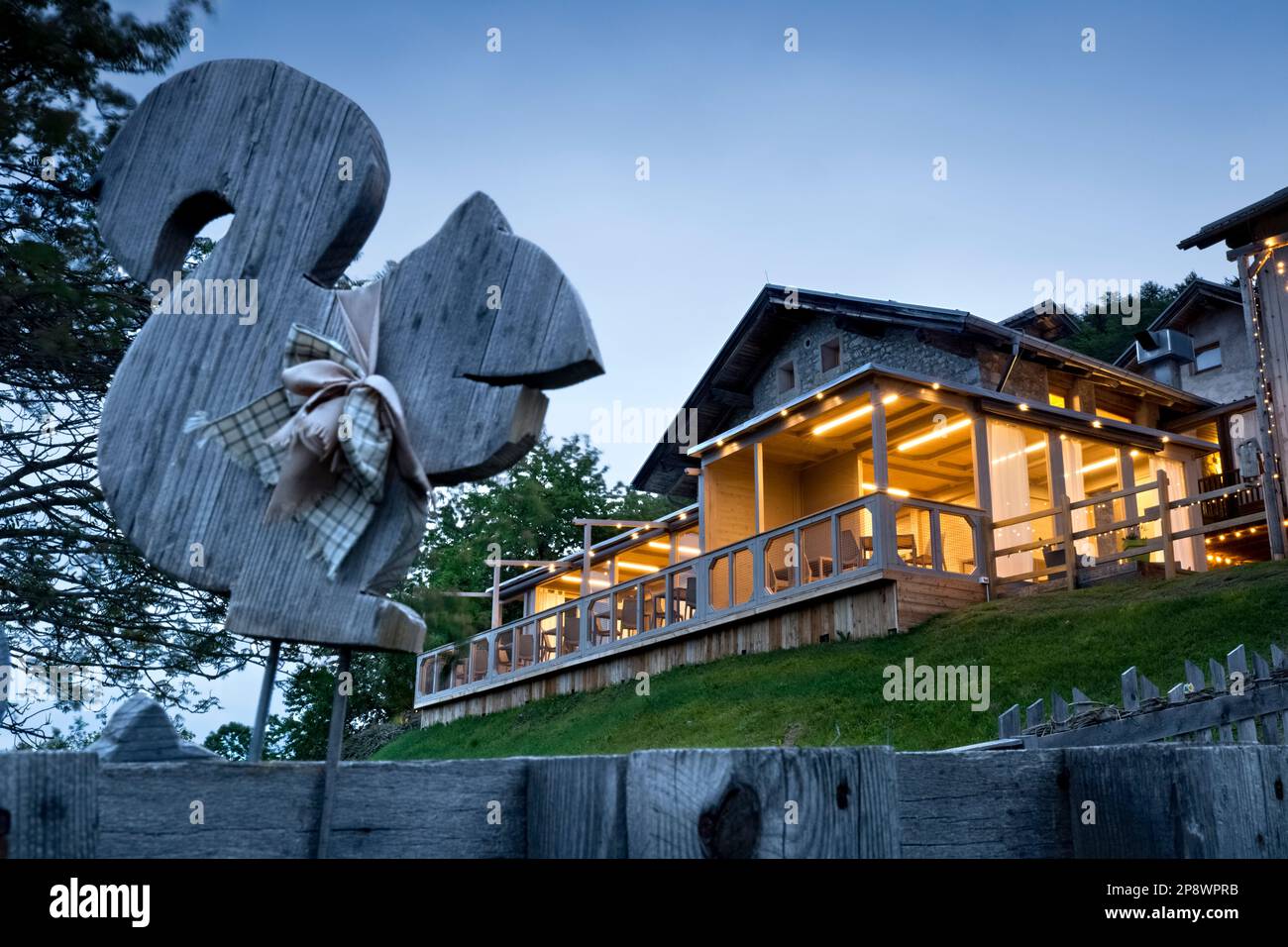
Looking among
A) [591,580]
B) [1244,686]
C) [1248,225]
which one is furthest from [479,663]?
[1244,686]

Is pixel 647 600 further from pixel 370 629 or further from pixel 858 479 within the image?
pixel 370 629

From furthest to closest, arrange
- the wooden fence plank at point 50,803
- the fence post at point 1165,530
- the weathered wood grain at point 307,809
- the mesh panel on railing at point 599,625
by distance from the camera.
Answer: the mesh panel on railing at point 599,625 → the fence post at point 1165,530 → the weathered wood grain at point 307,809 → the wooden fence plank at point 50,803

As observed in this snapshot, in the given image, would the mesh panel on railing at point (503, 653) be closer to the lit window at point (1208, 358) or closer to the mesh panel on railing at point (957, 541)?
the mesh panel on railing at point (957, 541)

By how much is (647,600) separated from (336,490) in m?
16.7

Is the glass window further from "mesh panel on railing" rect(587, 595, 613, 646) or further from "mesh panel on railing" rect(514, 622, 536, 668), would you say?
"mesh panel on railing" rect(514, 622, 536, 668)

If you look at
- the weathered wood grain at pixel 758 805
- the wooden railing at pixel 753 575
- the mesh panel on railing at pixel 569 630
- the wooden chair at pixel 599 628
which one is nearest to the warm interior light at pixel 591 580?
the wooden railing at pixel 753 575

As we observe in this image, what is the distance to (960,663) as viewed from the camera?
38.8ft

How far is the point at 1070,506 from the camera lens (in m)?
14.6

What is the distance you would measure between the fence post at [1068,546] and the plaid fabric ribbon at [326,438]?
1319 centimetres

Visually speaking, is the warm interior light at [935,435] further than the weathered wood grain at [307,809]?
Yes

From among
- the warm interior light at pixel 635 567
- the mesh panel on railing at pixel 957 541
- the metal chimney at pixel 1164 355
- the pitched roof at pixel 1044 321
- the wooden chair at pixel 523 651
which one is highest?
the metal chimney at pixel 1164 355

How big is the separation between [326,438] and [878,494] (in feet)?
41.6

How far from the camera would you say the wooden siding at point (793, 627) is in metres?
14.0

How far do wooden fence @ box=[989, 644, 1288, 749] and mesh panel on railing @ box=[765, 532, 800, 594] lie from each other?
936 cm
